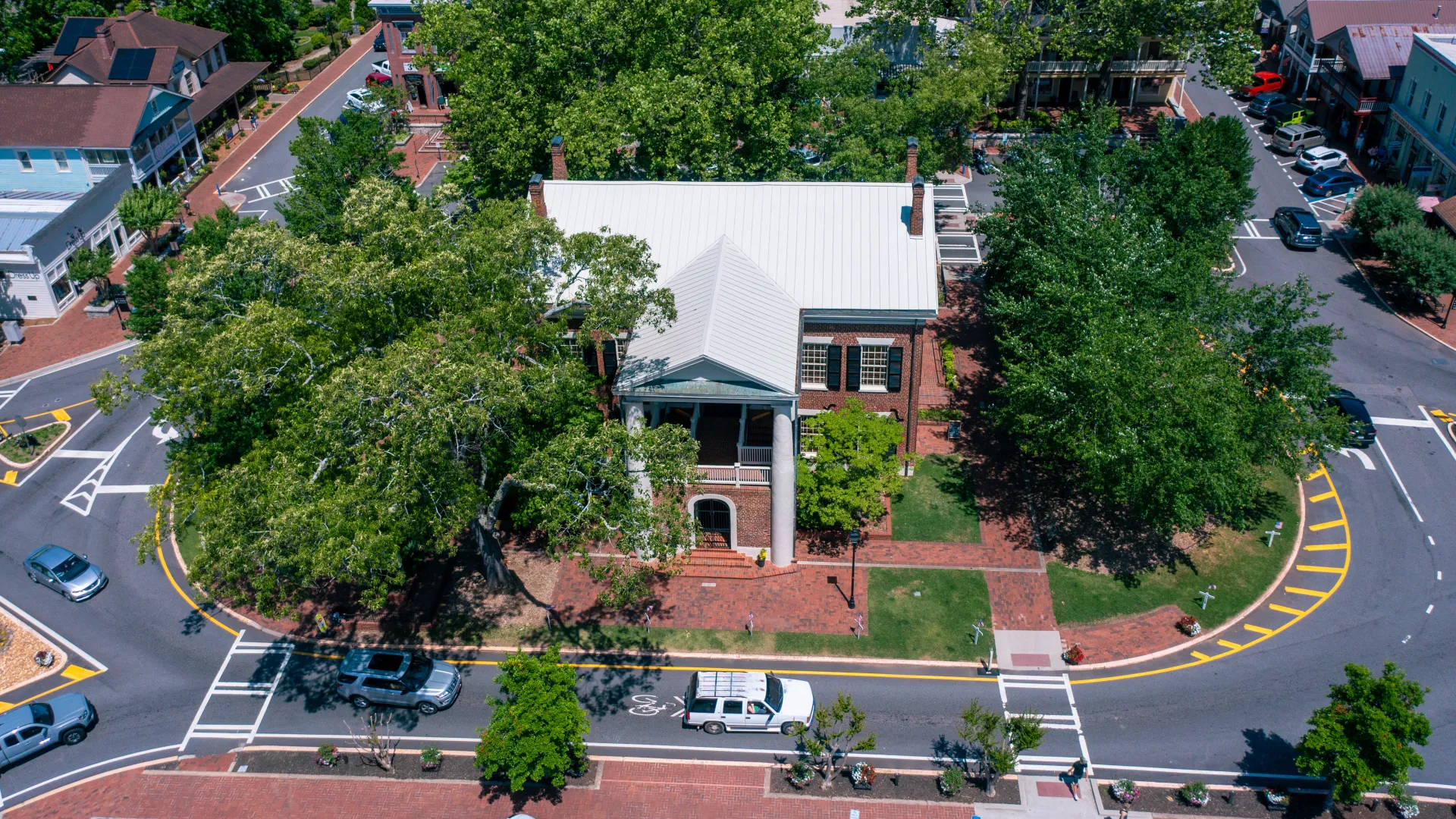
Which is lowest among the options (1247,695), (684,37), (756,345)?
(1247,695)

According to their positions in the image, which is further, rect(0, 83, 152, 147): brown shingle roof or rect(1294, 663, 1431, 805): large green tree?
rect(0, 83, 152, 147): brown shingle roof

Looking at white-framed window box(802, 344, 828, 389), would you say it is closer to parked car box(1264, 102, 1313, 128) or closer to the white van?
the white van

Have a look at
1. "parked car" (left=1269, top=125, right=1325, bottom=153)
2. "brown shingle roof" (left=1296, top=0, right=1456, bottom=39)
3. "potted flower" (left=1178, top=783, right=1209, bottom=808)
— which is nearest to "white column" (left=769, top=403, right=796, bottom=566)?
"potted flower" (left=1178, top=783, right=1209, bottom=808)

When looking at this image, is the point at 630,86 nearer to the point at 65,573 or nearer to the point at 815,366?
the point at 815,366

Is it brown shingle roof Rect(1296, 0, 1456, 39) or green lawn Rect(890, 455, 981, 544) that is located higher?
brown shingle roof Rect(1296, 0, 1456, 39)

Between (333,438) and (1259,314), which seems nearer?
(333,438)

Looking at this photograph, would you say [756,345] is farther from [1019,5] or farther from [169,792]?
[1019,5]

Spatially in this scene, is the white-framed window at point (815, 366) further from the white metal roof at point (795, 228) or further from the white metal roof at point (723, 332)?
the white metal roof at point (723, 332)

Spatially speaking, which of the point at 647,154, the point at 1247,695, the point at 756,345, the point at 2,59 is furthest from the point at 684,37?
the point at 2,59

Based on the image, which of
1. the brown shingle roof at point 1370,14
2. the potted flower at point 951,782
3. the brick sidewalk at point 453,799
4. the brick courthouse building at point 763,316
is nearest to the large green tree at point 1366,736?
the potted flower at point 951,782
